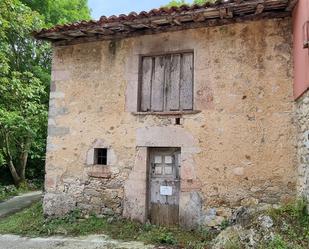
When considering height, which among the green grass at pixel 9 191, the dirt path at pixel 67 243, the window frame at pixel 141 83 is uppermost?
the window frame at pixel 141 83

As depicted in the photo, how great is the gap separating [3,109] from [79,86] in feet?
12.7

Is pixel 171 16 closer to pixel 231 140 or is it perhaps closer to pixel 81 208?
pixel 231 140

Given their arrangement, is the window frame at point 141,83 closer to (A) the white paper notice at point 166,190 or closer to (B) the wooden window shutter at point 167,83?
(B) the wooden window shutter at point 167,83

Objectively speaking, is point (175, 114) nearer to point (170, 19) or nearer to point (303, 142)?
point (170, 19)

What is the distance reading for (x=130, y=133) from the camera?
7.62 metres

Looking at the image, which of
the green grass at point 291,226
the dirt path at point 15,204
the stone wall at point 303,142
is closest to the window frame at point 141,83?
the stone wall at point 303,142

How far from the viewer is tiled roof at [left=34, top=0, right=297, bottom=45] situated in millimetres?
6389

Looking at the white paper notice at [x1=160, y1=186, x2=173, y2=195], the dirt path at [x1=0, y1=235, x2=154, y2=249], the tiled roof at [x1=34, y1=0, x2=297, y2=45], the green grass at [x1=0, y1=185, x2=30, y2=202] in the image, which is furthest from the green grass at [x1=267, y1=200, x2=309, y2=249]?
the green grass at [x1=0, y1=185, x2=30, y2=202]

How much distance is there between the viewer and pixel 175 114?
7305mm

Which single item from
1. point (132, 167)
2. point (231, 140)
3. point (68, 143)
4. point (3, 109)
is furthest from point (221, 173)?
point (3, 109)

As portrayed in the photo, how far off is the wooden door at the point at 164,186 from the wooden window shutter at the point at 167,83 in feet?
3.05

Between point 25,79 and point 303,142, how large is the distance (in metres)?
8.12

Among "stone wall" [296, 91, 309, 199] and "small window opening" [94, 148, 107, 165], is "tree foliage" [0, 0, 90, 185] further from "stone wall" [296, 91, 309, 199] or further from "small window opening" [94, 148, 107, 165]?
"stone wall" [296, 91, 309, 199]

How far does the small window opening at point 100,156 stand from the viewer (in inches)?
312
